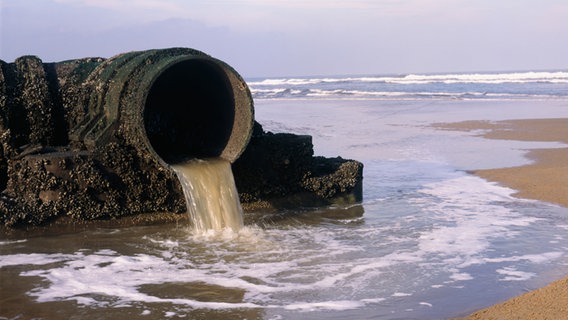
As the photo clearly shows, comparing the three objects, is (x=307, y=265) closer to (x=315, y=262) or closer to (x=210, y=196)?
(x=315, y=262)

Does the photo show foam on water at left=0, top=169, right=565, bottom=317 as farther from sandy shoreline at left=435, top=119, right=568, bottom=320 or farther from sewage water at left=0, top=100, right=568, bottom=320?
sandy shoreline at left=435, top=119, right=568, bottom=320

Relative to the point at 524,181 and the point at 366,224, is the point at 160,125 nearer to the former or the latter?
the point at 366,224

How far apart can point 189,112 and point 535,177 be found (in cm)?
490

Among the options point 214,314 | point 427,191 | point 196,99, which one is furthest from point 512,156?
point 214,314

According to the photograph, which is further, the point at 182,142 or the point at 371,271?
the point at 182,142

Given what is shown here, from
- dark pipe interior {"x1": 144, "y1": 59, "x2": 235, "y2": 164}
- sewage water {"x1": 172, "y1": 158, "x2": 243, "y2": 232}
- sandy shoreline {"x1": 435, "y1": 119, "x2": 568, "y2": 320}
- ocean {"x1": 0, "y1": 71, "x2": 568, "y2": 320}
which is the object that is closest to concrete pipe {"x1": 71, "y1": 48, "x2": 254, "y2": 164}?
dark pipe interior {"x1": 144, "y1": 59, "x2": 235, "y2": 164}

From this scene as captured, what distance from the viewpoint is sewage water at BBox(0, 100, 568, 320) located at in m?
4.48

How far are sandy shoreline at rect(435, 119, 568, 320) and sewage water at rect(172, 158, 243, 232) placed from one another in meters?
3.07

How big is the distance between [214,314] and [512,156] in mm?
9043

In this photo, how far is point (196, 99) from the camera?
7.88 meters

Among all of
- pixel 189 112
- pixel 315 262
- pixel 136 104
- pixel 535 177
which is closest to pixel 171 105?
pixel 189 112

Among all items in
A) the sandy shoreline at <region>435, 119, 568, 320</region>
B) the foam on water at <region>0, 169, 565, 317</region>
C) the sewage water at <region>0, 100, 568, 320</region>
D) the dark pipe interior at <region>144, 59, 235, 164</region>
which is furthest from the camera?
the dark pipe interior at <region>144, 59, 235, 164</region>

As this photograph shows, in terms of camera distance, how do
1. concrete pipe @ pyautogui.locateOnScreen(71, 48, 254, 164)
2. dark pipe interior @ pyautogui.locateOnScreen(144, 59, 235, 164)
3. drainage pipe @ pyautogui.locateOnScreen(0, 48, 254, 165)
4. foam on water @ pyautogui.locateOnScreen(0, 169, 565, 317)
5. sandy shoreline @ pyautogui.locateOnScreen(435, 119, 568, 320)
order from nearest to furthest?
sandy shoreline @ pyautogui.locateOnScreen(435, 119, 568, 320)
foam on water @ pyautogui.locateOnScreen(0, 169, 565, 317)
concrete pipe @ pyautogui.locateOnScreen(71, 48, 254, 164)
drainage pipe @ pyautogui.locateOnScreen(0, 48, 254, 165)
dark pipe interior @ pyautogui.locateOnScreen(144, 59, 235, 164)

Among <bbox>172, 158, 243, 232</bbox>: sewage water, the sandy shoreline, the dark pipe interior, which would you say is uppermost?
the dark pipe interior
